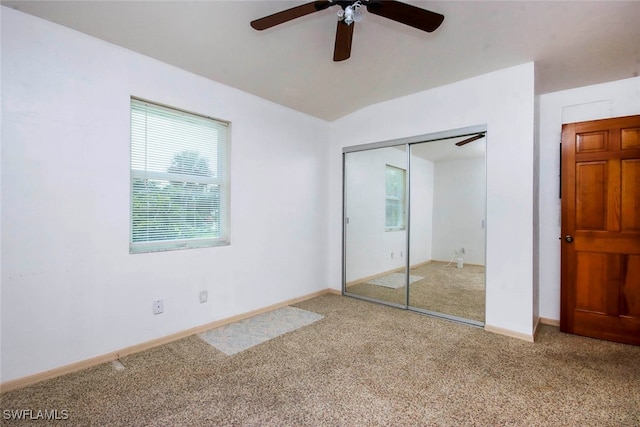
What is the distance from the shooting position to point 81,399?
74.3 inches

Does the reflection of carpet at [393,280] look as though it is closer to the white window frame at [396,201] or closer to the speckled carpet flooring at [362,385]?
the white window frame at [396,201]

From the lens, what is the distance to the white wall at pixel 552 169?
124 inches

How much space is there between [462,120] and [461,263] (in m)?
1.62

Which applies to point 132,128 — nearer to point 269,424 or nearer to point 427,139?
point 269,424

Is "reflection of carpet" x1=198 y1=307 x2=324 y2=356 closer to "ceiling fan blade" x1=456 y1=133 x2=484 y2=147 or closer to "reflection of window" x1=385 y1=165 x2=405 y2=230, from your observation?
"reflection of window" x1=385 y1=165 x2=405 y2=230

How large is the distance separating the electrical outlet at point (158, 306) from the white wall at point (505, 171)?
307cm

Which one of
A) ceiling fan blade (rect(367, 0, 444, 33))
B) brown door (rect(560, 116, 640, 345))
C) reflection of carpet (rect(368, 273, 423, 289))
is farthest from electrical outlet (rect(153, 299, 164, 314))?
brown door (rect(560, 116, 640, 345))

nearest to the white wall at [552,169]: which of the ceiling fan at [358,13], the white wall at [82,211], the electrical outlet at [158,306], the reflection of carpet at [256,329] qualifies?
the ceiling fan at [358,13]

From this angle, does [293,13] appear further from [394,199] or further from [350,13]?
[394,199]

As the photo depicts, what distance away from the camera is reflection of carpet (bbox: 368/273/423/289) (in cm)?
372

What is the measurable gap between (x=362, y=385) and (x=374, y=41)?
2.57 m

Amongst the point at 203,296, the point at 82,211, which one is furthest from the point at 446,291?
the point at 82,211

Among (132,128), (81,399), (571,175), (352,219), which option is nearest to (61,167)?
(132,128)

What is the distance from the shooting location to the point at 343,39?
1.99 metres
